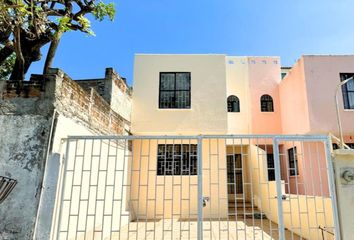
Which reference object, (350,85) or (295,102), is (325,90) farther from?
(350,85)

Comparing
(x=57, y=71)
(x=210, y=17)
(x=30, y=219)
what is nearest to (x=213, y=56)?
(x=210, y=17)

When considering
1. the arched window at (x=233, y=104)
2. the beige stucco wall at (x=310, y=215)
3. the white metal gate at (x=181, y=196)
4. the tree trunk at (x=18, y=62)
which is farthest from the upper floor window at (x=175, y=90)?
the tree trunk at (x=18, y=62)

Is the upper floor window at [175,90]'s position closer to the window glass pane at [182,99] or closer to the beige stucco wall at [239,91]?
the window glass pane at [182,99]

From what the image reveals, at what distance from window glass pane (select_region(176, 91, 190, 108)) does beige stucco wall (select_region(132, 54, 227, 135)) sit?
11.1 inches

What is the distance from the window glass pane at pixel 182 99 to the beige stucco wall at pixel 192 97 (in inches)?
11.1

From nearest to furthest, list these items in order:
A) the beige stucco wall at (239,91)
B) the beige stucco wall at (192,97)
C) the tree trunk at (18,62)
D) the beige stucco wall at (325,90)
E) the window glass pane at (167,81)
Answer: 1. the tree trunk at (18,62)
2. the beige stucco wall at (325,90)
3. the beige stucco wall at (192,97)
4. the window glass pane at (167,81)
5. the beige stucco wall at (239,91)

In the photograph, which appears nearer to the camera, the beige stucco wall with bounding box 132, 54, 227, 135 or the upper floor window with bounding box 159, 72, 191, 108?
the beige stucco wall with bounding box 132, 54, 227, 135

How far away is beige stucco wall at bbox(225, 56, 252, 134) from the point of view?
549 inches

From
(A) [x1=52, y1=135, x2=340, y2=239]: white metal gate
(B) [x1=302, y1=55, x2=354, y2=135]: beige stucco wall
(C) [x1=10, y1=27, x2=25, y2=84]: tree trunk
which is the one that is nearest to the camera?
(A) [x1=52, y1=135, x2=340, y2=239]: white metal gate

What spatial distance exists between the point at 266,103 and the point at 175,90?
18.9 feet

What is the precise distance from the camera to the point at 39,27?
5.50 m

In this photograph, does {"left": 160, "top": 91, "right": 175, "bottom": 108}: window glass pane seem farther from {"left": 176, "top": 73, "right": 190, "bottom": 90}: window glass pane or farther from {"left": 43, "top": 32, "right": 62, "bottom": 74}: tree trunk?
{"left": 43, "top": 32, "right": 62, "bottom": 74}: tree trunk

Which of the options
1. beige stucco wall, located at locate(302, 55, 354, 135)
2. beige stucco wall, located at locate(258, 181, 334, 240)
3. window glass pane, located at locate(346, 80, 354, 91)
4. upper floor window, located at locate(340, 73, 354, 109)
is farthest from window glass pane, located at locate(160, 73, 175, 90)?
window glass pane, located at locate(346, 80, 354, 91)

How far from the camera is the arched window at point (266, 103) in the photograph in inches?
555
